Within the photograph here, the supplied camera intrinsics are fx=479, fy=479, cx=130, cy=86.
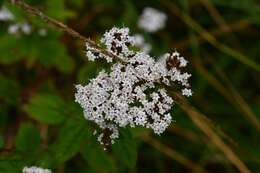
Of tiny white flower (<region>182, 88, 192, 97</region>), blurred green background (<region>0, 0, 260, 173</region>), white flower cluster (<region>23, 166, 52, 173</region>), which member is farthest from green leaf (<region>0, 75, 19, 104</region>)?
tiny white flower (<region>182, 88, 192, 97</region>)

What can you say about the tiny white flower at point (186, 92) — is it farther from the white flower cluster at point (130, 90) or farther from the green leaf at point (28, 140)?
the green leaf at point (28, 140)

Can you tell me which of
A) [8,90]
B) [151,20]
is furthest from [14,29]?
[151,20]

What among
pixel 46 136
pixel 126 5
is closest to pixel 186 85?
pixel 46 136

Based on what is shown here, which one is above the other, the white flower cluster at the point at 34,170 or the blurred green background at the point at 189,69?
the blurred green background at the point at 189,69

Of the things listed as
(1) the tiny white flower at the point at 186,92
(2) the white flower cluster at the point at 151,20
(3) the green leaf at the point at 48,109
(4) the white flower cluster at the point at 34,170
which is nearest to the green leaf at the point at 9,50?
(3) the green leaf at the point at 48,109

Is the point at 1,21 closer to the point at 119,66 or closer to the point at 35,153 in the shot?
the point at 35,153

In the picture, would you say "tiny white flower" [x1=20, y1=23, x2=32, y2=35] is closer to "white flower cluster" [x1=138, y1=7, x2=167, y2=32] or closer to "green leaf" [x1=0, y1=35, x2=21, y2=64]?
"green leaf" [x1=0, y1=35, x2=21, y2=64]
